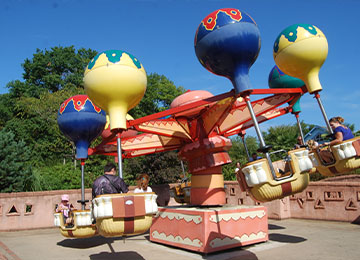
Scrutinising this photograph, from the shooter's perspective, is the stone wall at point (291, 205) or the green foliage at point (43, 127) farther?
the green foliage at point (43, 127)

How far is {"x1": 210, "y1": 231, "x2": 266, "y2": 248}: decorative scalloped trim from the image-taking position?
20.0 ft

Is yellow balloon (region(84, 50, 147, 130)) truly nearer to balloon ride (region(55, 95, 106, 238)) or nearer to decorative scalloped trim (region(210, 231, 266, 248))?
balloon ride (region(55, 95, 106, 238))

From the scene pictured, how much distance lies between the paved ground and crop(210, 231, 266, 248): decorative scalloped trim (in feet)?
0.55

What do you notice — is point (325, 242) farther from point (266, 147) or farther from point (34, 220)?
point (34, 220)

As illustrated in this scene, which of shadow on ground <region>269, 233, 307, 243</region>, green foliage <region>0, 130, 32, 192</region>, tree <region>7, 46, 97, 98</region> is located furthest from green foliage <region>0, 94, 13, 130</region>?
shadow on ground <region>269, 233, 307, 243</region>

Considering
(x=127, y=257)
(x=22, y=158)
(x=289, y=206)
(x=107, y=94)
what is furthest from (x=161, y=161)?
(x=107, y=94)

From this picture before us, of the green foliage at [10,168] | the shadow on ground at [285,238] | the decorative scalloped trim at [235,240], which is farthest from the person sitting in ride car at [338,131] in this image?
the green foliage at [10,168]

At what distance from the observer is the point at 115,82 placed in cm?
495

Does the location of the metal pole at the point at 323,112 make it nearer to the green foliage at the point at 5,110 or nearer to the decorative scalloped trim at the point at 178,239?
the decorative scalloped trim at the point at 178,239

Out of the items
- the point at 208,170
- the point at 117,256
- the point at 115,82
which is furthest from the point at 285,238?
the point at 115,82

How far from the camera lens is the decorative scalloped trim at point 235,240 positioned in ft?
20.0

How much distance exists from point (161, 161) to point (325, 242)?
11.3m

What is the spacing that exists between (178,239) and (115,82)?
12.2ft

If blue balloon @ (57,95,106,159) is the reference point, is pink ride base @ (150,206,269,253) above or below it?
below
